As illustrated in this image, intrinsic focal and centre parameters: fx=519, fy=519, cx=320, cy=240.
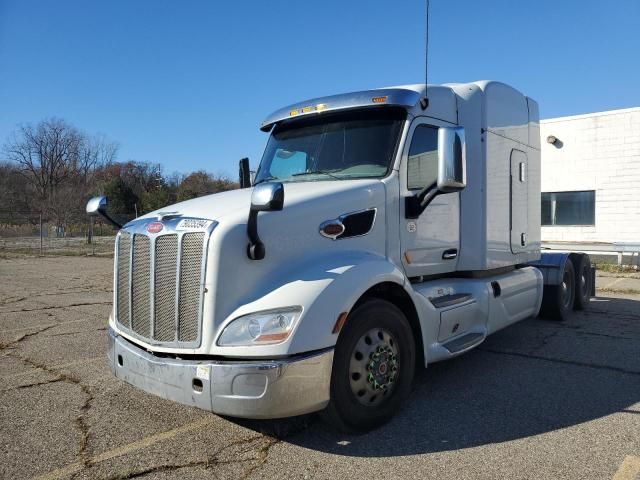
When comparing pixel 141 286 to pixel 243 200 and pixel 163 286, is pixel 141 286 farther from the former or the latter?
pixel 243 200

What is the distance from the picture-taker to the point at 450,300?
4996 mm

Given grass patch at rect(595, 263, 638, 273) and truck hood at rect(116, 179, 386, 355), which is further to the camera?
grass patch at rect(595, 263, 638, 273)

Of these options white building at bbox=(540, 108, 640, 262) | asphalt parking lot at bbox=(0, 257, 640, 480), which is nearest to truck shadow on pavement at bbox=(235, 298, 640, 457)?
asphalt parking lot at bbox=(0, 257, 640, 480)

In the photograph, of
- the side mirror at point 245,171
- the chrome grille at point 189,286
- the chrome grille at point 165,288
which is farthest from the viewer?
the side mirror at point 245,171

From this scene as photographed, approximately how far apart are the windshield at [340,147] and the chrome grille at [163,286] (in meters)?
1.55

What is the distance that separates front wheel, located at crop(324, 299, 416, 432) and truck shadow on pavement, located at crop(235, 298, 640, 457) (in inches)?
6.4

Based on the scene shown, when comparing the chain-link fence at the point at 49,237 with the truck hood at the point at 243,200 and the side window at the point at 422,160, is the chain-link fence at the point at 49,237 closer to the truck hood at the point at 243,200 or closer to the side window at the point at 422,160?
the truck hood at the point at 243,200

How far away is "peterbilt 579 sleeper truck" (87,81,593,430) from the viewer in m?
3.33

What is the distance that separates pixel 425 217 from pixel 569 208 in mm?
16922

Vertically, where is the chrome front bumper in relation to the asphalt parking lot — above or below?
above

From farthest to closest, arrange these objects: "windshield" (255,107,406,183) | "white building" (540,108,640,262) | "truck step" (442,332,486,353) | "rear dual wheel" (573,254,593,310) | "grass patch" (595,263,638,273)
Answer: "white building" (540,108,640,262) → "grass patch" (595,263,638,273) → "rear dual wheel" (573,254,593,310) → "truck step" (442,332,486,353) → "windshield" (255,107,406,183)

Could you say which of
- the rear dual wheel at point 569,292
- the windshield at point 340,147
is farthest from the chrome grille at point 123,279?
the rear dual wheel at point 569,292

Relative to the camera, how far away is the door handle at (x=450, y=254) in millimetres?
5227

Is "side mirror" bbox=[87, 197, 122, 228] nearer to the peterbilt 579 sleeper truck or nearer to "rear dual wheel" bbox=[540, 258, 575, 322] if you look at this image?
the peterbilt 579 sleeper truck
